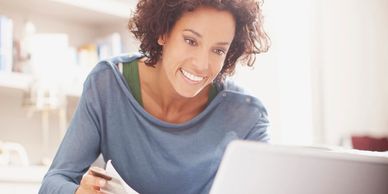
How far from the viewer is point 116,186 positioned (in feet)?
3.09

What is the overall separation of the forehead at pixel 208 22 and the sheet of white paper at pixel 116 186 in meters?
0.40

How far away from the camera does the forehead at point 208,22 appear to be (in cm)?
119

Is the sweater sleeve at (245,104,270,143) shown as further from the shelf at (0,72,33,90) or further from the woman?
the shelf at (0,72,33,90)

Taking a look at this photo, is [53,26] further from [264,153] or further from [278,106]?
[264,153]

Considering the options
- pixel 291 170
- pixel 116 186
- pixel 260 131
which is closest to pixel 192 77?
pixel 260 131

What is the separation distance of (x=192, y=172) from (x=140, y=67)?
308mm

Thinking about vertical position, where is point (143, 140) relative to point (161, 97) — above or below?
below

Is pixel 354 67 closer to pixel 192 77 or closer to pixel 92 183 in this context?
pixel 192 77

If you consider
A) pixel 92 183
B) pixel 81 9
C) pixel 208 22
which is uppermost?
pixel 81 9

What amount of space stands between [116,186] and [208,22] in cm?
45

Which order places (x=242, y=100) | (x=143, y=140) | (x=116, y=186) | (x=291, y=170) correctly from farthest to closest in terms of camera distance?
(x=242, y=100)
(x=143, y=140)
(x=116, y=186)
(x=291, y=170)

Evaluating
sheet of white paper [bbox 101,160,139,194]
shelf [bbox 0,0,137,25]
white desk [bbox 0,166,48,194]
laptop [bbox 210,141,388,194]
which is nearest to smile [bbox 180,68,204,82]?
sheet of white paper [bbox 101,160,139,194]

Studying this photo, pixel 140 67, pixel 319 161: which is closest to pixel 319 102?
pixel 140 67

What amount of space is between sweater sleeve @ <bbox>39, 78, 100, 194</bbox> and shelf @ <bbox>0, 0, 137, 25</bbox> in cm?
127
